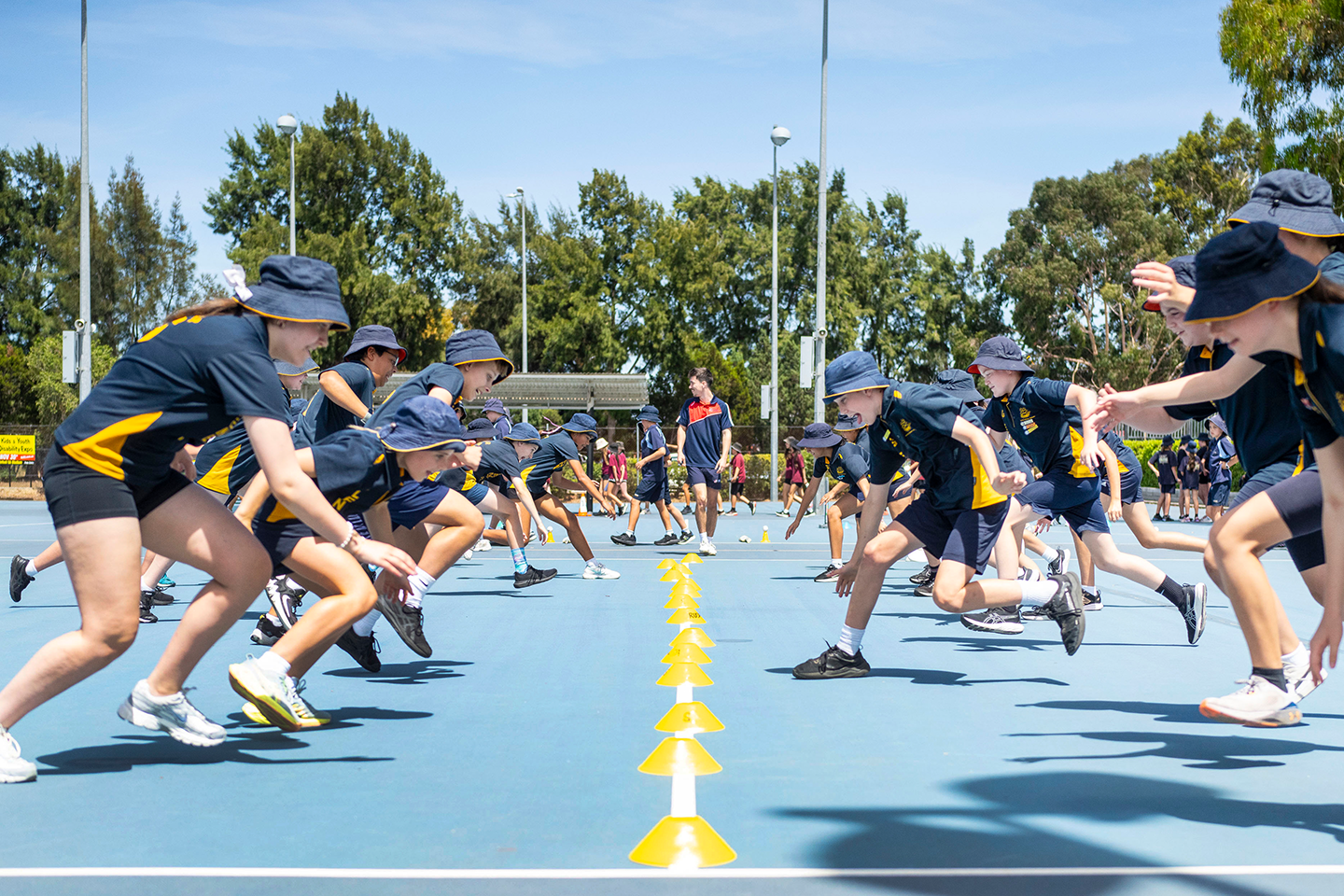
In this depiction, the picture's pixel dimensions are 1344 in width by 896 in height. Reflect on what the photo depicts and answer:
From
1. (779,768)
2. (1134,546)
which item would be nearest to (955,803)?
(779,768)

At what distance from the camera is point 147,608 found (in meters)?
8.27

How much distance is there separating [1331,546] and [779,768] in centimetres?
200

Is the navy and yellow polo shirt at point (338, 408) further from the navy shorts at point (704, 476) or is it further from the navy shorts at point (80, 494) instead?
the navy shorts at point (704, 476)

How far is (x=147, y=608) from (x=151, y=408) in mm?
4754

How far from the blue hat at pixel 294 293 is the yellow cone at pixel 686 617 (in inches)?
181

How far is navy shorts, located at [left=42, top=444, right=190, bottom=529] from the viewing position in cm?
400

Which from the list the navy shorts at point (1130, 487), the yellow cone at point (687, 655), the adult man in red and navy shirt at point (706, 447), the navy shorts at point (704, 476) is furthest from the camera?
the navy shorts at point (704, 476)

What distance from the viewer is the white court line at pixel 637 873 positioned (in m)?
3.15

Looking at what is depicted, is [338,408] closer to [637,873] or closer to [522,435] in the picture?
[522,435]

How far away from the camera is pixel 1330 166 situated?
23.1 meters

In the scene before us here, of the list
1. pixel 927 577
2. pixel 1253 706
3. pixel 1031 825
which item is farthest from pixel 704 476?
pixel 1031 825

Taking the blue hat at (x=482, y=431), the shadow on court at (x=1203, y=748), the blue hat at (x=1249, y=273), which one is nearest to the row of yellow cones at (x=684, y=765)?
the shadow on court at (x=1203, y=748)

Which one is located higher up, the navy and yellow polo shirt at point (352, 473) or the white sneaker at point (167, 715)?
the navy and yellow polo shirt at point (352, 473)

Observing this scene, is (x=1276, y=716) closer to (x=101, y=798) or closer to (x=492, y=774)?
(x=492, y=774)
